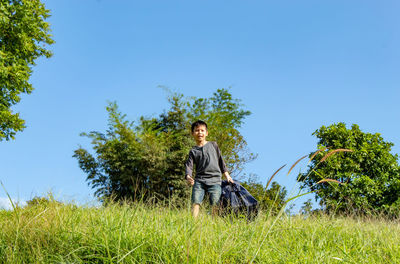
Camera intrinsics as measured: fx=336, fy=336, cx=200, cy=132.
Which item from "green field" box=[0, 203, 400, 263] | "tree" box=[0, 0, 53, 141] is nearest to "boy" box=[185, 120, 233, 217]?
"green field" box=[0, 203, 400, 263]

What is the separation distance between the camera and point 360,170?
13.1m

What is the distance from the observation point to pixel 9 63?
47.2 ft

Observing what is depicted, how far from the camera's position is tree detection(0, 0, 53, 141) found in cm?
1358

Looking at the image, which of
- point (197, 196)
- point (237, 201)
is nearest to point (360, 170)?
point (237, 201)

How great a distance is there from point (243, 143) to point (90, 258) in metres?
16.4

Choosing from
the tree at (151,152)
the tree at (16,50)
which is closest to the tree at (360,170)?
the tree at (151,152)

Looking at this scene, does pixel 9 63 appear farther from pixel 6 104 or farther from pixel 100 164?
pixel 100 164

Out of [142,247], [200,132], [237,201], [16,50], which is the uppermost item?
[16,50]

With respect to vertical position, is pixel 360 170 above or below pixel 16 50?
below

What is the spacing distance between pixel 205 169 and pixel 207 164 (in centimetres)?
11

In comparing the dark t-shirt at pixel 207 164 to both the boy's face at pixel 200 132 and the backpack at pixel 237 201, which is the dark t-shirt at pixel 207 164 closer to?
the boy's face at pixel 200 132

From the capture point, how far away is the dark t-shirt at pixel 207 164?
6684 millimetres

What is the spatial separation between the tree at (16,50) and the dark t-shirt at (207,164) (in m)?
9.79

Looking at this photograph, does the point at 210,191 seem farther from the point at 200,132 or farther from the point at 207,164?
the point at 200,132
